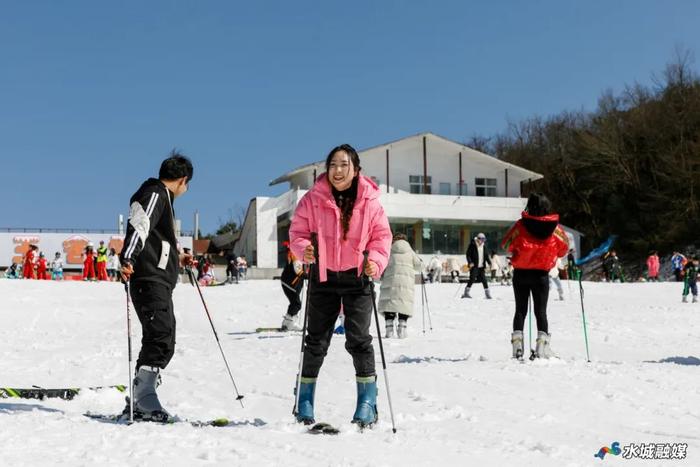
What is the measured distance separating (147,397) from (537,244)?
14.0 ft

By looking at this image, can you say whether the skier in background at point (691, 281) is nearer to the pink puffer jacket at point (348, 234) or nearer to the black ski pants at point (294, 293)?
the black ski pants at point (294, 293)

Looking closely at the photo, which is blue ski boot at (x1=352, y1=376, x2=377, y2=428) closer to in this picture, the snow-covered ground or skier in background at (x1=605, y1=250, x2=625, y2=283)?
the snow-covered ground

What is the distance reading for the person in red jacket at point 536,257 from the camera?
729 centimetres

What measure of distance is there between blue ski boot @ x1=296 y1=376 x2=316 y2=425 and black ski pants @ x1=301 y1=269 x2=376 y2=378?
0.16 ft

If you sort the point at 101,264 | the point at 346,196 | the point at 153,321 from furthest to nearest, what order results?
1. the point at 101,264
2. the point at 153,321
3. the point at 346,196

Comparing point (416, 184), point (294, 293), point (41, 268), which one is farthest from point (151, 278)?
point (416, 184)

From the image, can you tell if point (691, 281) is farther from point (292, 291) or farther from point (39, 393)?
point (39, 393)

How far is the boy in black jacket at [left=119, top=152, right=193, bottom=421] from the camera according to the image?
4434 millimetres

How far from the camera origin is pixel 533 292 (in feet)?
24.2

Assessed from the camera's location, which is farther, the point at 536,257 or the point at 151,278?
the point at 536,257

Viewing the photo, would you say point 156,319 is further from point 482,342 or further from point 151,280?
point 482,342

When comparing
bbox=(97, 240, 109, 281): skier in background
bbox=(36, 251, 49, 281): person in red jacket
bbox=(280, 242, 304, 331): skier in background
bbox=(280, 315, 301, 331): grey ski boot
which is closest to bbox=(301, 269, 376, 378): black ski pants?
bbox=(280, 242, 304, 331): skier in background

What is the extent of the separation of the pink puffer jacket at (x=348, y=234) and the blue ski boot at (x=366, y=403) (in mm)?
630

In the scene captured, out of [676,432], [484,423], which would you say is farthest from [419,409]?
[676,432]
